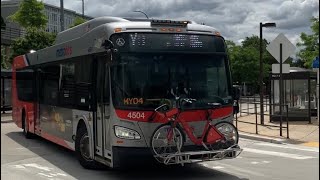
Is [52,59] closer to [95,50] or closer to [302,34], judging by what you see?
[95,50]

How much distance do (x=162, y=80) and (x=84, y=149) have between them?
265 cm

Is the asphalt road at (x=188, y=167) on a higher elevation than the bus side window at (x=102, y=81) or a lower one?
lower

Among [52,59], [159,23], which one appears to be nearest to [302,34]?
[52,59]

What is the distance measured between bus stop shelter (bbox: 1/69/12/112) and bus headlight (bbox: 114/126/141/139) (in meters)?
19.8

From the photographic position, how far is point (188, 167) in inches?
401

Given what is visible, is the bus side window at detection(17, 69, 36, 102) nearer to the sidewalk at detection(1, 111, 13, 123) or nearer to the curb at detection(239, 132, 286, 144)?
the curb at detection(239, 132, 286, 144)

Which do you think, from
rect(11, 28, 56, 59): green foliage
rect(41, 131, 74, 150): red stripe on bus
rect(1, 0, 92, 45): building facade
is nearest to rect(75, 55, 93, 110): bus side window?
rect(41, 131, 74, 150): red stripe on bus

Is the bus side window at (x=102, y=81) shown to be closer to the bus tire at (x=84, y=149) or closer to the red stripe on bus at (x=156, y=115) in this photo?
the red stripe on bus at (x=156, y=115)

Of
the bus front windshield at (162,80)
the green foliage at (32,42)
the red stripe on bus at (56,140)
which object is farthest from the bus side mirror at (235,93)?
the green foliage at (32,42)

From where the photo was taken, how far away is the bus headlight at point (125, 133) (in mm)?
8289

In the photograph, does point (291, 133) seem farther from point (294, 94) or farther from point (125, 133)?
point (125, 133)

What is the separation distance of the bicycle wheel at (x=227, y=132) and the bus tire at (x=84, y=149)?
2.65 metres

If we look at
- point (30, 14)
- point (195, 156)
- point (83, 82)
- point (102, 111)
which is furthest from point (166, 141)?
point (30, 14)

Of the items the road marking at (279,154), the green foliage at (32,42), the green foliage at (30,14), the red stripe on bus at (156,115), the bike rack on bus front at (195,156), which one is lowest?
the road marking at (279,154)
